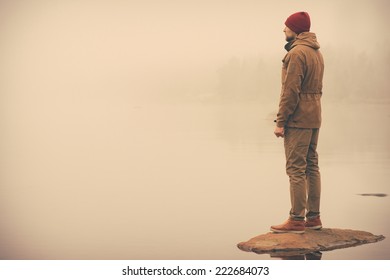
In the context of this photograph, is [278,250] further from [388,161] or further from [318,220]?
[388,161]

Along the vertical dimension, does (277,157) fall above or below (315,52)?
below

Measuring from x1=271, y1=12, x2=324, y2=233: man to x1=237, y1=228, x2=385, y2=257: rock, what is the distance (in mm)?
101

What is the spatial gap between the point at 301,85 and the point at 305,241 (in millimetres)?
1296

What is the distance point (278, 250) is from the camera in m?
7.34

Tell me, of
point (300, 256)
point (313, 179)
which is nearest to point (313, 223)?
point (313, 179)

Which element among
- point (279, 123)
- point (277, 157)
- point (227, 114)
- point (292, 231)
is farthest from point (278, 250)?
point (227, 114)

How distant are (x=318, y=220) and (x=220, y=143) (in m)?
3.54

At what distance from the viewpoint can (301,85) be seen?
24.3ft

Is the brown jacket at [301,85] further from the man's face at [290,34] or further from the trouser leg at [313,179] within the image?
the trouser leg at [313,179]

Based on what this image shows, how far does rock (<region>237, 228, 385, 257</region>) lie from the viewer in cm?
734

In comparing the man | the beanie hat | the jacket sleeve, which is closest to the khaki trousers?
the man

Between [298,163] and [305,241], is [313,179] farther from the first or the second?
[305,241]

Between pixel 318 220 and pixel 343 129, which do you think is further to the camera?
pixel 343 129

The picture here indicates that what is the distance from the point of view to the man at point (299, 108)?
7352mm
